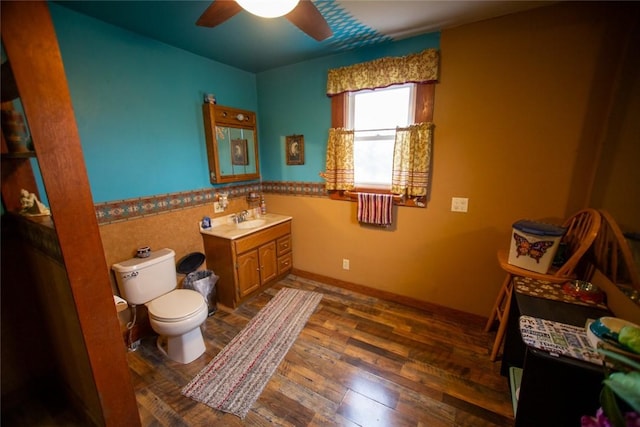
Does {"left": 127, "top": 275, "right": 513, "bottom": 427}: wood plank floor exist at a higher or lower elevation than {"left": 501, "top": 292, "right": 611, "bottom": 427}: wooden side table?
lower

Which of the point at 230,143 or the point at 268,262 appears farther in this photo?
the point at 268,262

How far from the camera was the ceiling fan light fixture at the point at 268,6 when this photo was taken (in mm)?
1021

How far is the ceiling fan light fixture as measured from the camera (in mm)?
1021

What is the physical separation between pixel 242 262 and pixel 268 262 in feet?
1.30

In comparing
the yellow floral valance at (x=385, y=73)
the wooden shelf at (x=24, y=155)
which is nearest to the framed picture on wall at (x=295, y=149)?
the yellow floral valance at (x=385, y=73)

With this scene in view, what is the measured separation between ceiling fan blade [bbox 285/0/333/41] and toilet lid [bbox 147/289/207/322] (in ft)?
6.42

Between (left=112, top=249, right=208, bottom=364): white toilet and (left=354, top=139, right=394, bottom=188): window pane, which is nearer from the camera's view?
(left=112, top=249, right=208, bottom=364): white toilet

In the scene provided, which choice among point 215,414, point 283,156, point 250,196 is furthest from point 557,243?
point 250,196

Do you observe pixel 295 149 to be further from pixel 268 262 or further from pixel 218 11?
pixel 218 11

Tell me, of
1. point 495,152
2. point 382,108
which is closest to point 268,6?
point 382,108

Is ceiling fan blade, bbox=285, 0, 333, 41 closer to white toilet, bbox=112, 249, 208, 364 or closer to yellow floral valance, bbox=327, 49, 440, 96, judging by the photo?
yellow floral valance, bbox=327, 49, 440, 96

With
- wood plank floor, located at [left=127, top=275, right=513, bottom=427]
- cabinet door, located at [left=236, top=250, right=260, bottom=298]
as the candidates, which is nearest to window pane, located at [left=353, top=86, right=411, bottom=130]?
cabinet door, located at [left=236, top=250, right=260, bottom=298]

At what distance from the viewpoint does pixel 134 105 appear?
1.89 metres

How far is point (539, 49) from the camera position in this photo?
1648mm
